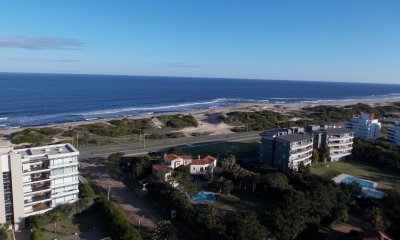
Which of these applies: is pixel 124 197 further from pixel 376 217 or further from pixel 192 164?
pixel 376 217

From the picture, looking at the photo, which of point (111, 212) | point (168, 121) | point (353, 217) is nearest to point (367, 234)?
point (353, 217)

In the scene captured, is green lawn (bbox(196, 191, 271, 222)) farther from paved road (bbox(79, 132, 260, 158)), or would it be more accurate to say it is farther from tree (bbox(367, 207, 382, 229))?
paved road (bbox(79, 132, 260, 158))

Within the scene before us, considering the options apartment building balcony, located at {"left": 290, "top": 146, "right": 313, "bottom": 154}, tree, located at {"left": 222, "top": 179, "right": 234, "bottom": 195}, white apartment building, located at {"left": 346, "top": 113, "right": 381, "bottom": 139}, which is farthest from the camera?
white apartment building, located at {"left": 346, "top": 113, "right": 381, "bottom": 139}

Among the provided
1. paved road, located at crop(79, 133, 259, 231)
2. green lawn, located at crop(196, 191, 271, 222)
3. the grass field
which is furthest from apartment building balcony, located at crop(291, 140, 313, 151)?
paved road, located at crop(79, 133, 259, 231)

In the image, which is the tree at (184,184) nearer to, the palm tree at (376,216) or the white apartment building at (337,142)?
the palm tree at (376,216)

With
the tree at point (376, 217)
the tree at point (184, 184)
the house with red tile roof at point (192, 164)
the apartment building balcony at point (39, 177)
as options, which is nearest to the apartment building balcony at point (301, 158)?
the house with red tile roof at point (192, 164)

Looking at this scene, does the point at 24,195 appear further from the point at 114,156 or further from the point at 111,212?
the point at 114,156

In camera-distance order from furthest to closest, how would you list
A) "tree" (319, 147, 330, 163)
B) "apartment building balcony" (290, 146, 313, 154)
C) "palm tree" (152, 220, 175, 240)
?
"tree" (319, 147, 330, 163)
"apartment building balcony" (290, 146, 313, 154)
"palm tree" (152, 220, 175, 240)
